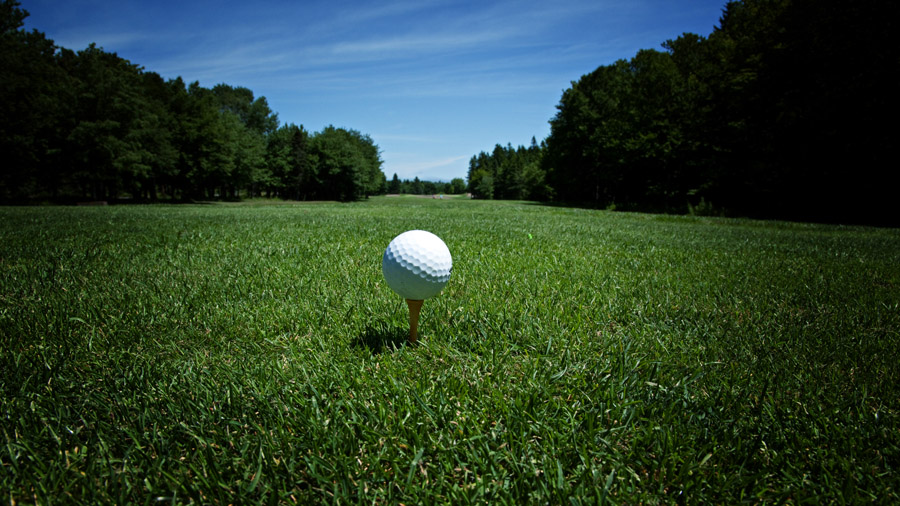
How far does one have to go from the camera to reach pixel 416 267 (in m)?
2.16

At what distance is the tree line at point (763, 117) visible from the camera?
16.9 metres

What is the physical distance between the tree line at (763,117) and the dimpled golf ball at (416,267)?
948 inches

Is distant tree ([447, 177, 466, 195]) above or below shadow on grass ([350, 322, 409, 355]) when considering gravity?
above

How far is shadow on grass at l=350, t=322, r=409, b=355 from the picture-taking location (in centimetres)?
245

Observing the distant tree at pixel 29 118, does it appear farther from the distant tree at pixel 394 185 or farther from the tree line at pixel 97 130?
the distant tree at pixel 394 185

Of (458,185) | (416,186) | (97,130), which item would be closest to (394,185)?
(416,186)

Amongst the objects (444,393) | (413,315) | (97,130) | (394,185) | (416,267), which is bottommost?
(444,393)

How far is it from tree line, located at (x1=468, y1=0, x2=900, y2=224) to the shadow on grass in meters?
24.0

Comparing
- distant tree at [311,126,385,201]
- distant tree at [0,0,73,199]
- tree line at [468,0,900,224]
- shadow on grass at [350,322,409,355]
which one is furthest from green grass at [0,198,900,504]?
distant tree at [311,126,385,201]

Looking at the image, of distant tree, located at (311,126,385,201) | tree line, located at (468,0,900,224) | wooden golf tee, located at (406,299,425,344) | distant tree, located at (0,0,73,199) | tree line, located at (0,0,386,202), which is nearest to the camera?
wooden golf tee, located at (406,299,425,344)

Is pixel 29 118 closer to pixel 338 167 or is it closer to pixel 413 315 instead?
pixel 338 167

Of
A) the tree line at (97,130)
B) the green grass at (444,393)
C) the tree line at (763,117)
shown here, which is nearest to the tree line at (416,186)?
the tree line at (97,130)

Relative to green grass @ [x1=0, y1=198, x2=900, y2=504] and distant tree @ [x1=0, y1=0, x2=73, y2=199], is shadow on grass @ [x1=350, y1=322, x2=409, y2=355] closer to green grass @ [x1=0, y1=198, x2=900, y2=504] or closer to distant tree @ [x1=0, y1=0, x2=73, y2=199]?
green grass @ [x1=0, y1=198, x2=900, y2=504]

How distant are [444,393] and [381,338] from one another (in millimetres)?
857
